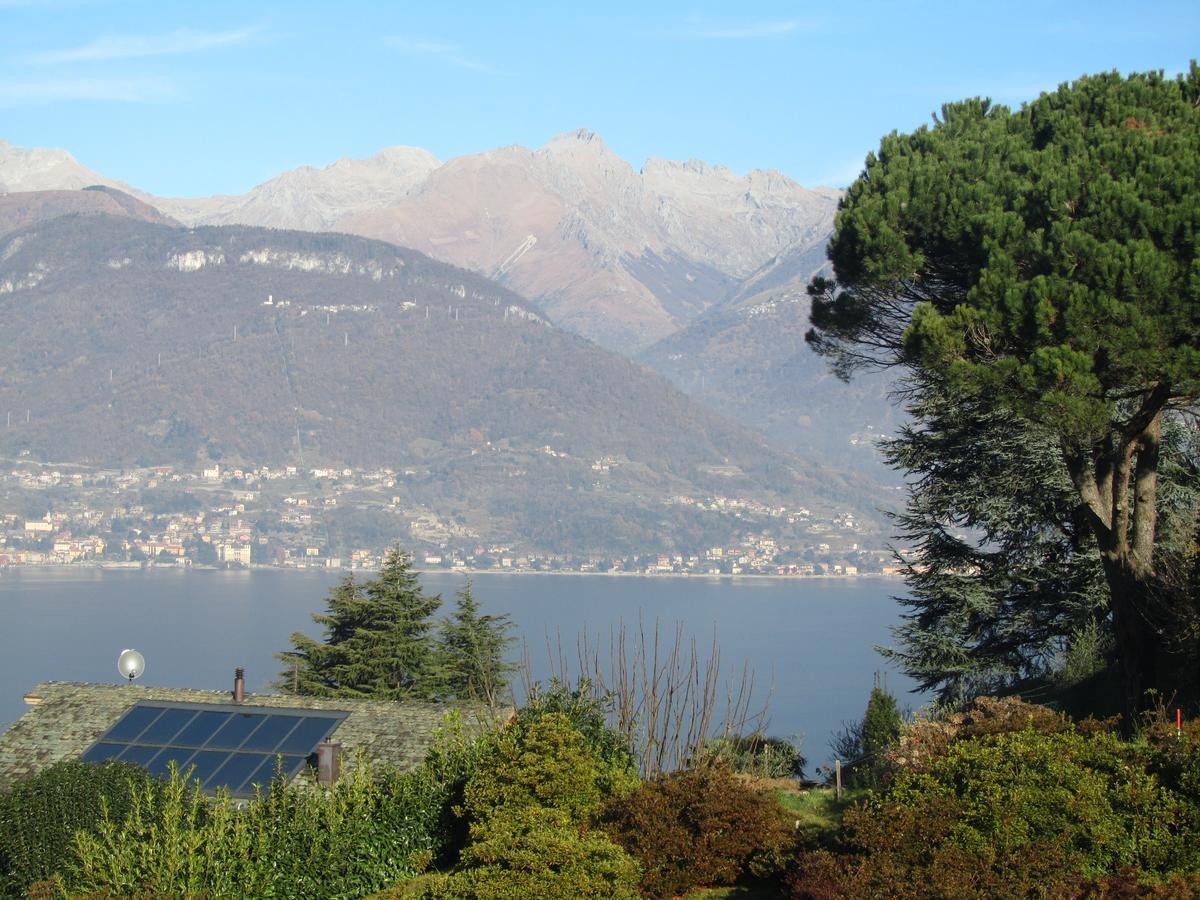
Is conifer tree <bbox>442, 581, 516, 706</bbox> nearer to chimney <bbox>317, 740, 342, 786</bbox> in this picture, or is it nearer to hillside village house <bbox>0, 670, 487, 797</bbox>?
hillside village house <bbox>0, 670, 487, 797</bbox>

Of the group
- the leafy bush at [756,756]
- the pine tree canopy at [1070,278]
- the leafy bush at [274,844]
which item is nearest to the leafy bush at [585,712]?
the leafy bush at [756,756]

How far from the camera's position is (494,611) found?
118 m

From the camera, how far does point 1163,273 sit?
1166cm

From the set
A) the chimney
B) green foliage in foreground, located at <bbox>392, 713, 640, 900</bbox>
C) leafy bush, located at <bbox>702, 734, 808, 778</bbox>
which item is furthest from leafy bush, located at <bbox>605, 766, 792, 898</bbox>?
the chimney

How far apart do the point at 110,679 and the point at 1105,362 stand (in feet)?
244

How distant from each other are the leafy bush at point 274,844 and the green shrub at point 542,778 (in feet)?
2.14

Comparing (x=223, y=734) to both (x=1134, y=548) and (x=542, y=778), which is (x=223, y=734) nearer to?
(x=542, y=778)

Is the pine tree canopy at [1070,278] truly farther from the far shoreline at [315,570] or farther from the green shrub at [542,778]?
the far shoreline at [315,570]

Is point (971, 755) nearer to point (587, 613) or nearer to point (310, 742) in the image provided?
point (310, 742)

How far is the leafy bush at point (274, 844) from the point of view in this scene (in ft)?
29.0

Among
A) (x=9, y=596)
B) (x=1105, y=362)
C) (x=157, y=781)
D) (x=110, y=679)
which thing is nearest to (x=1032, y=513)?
(x=1105, y=362)

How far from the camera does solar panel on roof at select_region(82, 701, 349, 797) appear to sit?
1252cm

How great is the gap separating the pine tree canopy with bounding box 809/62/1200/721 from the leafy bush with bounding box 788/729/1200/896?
14.0 ft

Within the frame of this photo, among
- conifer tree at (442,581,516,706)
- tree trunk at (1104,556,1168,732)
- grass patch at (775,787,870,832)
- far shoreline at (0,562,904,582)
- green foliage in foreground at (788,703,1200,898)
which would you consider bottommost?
far shoreline at (0,562,904,582)
